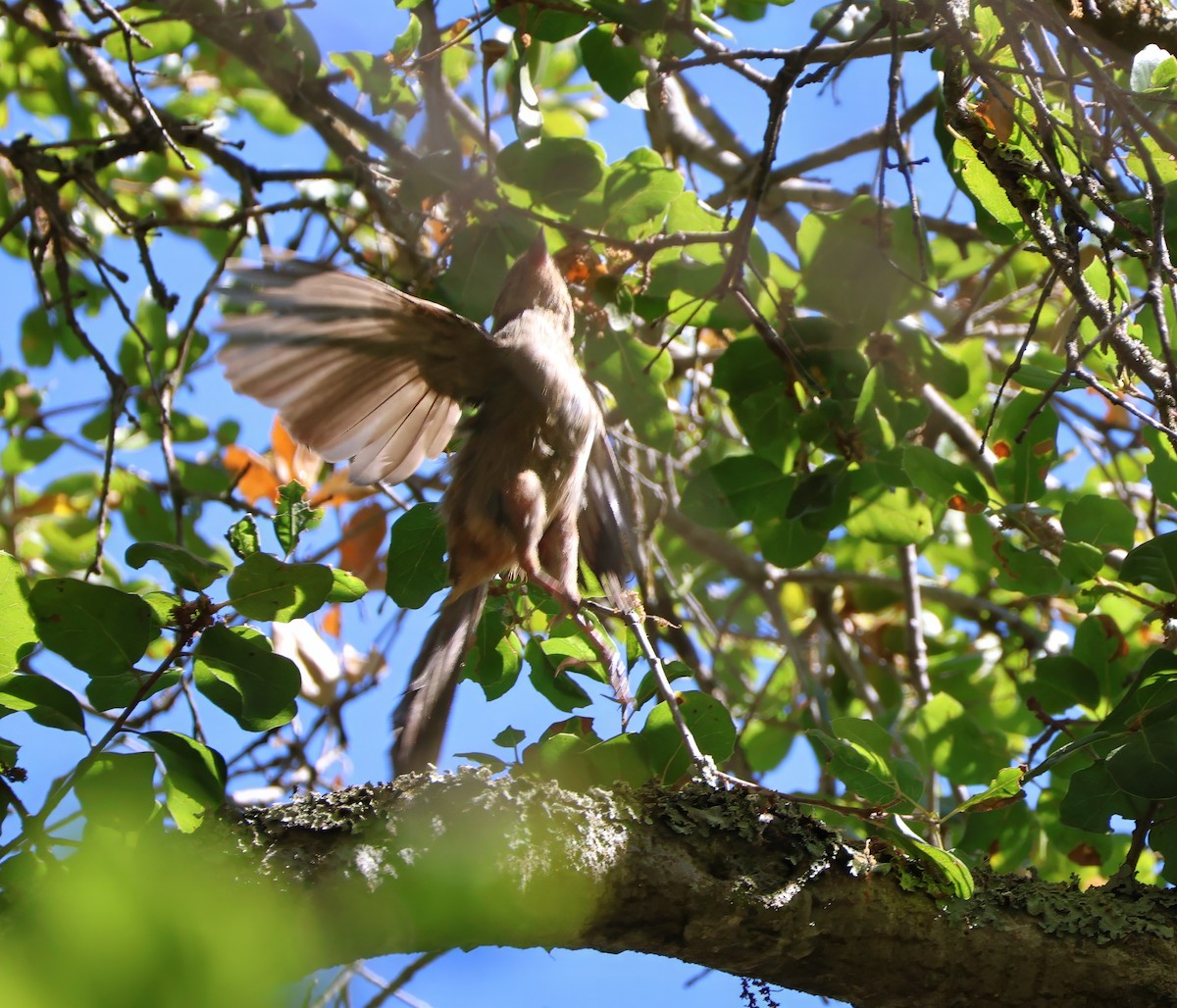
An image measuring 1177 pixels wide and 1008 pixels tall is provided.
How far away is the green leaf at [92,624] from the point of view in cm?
→ 160

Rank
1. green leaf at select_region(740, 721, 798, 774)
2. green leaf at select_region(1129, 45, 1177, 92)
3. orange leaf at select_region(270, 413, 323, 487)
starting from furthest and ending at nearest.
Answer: green leaf at select_region(740, 721, 798, 774) < orange leaf at select_region(270, 413, 323, 487) < green leaf at select_region(1129, 45, 1177, 92)

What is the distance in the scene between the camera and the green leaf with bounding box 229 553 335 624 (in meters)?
1.65

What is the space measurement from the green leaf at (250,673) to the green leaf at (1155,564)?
1358mm

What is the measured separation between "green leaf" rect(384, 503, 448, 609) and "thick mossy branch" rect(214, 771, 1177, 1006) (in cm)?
71

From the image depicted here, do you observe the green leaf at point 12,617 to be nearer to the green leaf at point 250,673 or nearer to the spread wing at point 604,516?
the green leaf at point 250,673

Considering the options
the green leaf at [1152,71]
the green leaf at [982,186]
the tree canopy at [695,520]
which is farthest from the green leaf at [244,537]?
the green leaf at [1152,71]

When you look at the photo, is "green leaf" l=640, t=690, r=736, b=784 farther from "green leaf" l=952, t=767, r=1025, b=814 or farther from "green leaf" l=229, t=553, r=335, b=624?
"green leaf" l=229, t=553, r=335, b=624

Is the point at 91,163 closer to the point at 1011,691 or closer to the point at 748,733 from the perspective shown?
the point at 748,733

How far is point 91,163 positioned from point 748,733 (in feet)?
8.10

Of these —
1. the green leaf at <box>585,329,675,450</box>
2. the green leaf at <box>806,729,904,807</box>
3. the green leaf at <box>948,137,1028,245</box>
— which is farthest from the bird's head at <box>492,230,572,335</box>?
the green leaf at <box>806,729,904,807</box>

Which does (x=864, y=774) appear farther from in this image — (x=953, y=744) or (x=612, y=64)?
(x=612, y=64)

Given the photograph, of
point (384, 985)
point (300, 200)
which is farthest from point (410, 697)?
point (300, 200)

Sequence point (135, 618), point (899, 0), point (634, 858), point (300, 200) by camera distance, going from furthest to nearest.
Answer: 1. point (300, 200)
2. point (899, 0)
3. point (135, 618)
4. point (634, 858)

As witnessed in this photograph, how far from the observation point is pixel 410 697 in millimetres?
2266
